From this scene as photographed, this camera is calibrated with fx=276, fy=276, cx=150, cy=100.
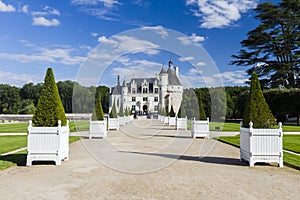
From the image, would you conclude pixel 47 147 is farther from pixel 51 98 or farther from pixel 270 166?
pixel 270 166

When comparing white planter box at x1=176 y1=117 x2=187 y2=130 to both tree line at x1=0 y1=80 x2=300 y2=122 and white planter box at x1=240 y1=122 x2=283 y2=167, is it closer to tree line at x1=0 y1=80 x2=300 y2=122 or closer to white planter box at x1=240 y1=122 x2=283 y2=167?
tree line at x1=0 y1=80 x2=300 y2=122

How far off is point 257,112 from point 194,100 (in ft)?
98.9

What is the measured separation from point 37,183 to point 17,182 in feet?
1.47

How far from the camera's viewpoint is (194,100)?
3819 cm

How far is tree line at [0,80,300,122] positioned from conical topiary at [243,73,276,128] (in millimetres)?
6307

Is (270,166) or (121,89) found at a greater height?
(121,89)

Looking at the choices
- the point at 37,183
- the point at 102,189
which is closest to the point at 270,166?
the point at 102,189

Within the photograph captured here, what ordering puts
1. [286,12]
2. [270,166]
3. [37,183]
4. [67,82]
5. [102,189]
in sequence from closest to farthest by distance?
[102,189] < [37,183] < [270,166] < [286,12] < [67,82]

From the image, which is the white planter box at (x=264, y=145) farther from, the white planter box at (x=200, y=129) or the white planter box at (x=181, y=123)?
the white planter box at (x=181, y=123)

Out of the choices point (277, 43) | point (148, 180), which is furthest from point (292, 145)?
point (277, 43)

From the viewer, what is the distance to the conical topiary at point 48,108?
7.98 metres

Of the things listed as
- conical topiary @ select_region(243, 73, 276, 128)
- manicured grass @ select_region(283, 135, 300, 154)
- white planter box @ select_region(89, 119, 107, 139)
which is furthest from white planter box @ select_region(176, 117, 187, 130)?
conical topiary @ select_region(243, 73, 276, 128)

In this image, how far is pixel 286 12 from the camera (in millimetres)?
33031

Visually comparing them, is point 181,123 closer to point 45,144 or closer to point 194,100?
point 194,100
